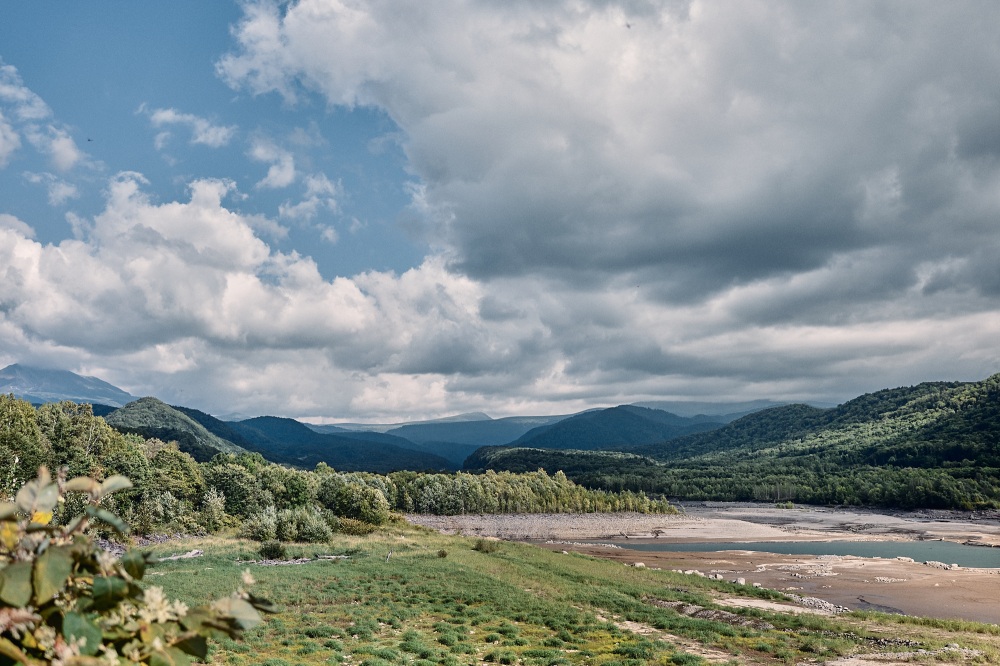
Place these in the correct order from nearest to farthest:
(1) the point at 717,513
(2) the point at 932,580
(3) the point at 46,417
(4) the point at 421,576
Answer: (4) the point at 421,576
(2) the point at 932,580
(3) the point at 46,417
(1) the point at 717,513

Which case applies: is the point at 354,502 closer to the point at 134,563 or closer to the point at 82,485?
the point at 134,563

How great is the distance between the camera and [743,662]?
81.9 ft

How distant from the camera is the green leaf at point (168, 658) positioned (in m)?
3.23

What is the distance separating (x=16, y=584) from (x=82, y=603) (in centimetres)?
43

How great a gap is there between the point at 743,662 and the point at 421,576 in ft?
94.7

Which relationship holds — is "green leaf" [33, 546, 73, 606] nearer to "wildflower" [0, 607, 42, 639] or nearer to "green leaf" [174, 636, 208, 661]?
"wildflower" [0, 607, 42, 639]

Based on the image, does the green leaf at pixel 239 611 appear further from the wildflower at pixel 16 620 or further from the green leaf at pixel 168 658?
the wildflower at pixel 16 620


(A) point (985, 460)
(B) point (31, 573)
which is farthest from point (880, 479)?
(B) point (31, 573)

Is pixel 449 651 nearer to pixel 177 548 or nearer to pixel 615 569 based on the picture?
pixel 615 569

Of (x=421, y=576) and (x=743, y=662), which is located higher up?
(x=743, y=662)

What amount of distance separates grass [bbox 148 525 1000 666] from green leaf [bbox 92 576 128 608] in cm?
2095

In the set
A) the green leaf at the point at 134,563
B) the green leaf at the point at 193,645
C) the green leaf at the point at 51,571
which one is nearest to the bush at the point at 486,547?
the green leaf at the point at 134,563

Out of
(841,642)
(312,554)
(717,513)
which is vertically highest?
(841,642)

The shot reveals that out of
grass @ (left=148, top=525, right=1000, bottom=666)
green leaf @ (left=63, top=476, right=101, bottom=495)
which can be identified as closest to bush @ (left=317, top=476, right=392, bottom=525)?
grass @ (left=148, top=525, right=1000, bottom=666)
